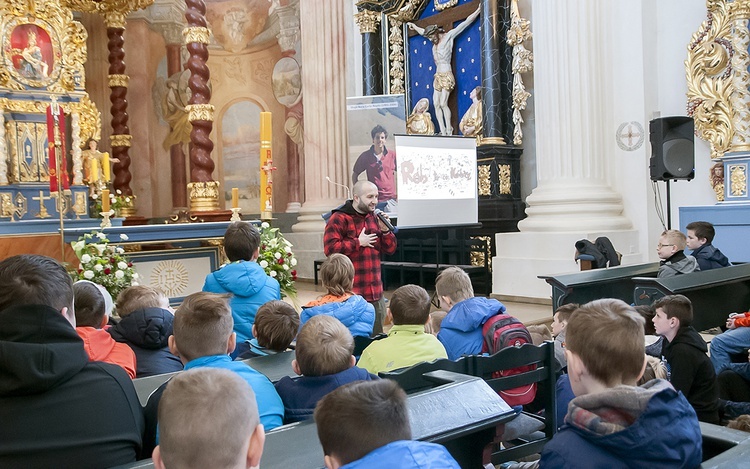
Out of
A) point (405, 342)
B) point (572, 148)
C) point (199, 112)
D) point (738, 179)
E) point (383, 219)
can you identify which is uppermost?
point (199, 112)

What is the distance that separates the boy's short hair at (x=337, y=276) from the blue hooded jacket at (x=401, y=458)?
2399 millimetres

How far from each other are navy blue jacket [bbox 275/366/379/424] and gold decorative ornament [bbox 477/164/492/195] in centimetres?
805

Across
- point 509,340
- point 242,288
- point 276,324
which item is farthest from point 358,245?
point 276,324

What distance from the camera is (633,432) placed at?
1678mm

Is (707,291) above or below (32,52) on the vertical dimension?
below

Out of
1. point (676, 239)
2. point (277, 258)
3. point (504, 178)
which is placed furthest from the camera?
point (504, 178)

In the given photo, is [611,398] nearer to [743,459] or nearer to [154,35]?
[743,459]

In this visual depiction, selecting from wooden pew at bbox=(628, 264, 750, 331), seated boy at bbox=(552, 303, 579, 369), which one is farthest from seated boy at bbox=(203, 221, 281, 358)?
wooden pew at bbox=(628, 264, 750, 331)

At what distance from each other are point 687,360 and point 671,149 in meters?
4.56

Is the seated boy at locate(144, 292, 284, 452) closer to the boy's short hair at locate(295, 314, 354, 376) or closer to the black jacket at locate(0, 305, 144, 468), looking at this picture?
the boy's short hair at locate(295, 314, 354, 376)

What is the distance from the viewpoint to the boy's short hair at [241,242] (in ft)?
13.3

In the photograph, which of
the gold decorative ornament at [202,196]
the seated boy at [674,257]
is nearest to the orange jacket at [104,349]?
the seated boy at [674,257]

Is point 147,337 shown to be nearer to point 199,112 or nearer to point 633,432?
point 633,432

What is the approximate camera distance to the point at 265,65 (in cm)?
1529
